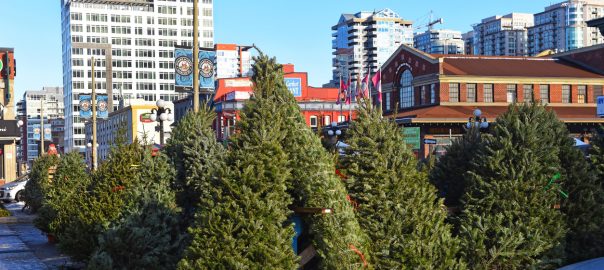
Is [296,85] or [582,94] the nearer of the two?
[582,94]

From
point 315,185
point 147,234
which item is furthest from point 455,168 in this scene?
point 147,234

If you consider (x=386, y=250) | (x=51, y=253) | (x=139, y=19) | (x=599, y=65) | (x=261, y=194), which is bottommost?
(x=51, y=253)

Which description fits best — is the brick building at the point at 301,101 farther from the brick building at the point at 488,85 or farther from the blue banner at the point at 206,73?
the blue banner at the point at 206,73

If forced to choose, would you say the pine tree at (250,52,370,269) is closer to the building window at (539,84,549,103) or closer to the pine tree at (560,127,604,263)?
the pine tree at (560,127,604,263)

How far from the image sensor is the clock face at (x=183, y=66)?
19.4 meters

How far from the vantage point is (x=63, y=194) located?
20.2 metres

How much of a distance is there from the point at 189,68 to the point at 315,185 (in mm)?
11233

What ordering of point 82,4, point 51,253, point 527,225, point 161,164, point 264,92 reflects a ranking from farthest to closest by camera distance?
1. point 82,4
2. point 51,253
3. point 161,164
4. point 527,225
5. point 264,92

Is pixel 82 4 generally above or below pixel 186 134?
above

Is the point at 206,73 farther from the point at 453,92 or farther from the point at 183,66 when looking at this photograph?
the point at 453,92

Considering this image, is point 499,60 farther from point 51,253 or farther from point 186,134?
point 186,134

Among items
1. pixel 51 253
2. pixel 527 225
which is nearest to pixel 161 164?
pixel 527 225

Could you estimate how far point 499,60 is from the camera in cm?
6769

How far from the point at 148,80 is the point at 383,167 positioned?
18818cm
